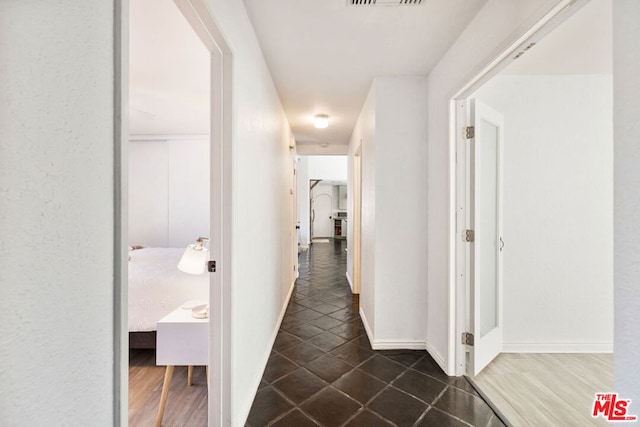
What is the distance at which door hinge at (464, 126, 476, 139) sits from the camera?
2.15 metres

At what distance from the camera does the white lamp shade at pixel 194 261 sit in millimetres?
1950

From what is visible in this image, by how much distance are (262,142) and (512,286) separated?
2450mm

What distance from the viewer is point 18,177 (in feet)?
1.54

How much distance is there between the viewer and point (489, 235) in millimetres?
2377

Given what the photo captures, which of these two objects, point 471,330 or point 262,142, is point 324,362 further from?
point 262,142

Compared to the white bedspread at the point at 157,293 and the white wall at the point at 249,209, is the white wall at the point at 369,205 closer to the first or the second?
the white wall at the point at 249,209

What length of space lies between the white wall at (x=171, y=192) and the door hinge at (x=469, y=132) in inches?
170

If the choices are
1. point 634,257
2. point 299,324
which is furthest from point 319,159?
point 634,257

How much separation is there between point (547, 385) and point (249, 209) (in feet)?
7.87

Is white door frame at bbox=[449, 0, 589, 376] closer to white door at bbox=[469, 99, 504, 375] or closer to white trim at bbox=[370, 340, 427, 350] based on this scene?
white door at bbox=[469, 99, 504, 375]

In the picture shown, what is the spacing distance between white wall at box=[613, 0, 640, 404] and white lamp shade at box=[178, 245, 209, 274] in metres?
2.02

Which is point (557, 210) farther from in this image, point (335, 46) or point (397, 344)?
point (335, 46)

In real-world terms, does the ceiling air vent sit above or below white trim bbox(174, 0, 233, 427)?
above

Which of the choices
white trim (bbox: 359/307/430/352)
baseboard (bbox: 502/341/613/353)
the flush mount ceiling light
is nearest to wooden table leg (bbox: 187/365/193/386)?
white trim (bbox: 359/307/430/352)
